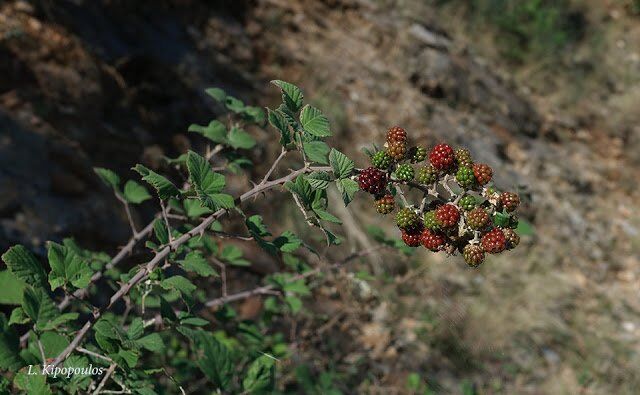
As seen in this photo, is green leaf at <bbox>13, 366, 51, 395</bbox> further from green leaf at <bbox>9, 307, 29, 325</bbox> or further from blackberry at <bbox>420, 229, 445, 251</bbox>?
blackberry at <bbox>420, 229, 445, 251</bbox>

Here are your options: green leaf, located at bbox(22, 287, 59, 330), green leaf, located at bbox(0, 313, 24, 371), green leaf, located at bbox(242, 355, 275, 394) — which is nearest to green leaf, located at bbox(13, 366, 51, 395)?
green leaf, located at bbox(0, 313, 24, 371)

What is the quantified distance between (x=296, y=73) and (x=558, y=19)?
436 centimetres

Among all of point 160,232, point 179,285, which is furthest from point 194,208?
point 179,285

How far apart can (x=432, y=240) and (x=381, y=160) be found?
0.21 meters

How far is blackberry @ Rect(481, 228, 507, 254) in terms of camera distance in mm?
1124

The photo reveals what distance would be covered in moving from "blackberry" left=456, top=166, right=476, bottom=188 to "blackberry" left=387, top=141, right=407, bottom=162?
0.13m

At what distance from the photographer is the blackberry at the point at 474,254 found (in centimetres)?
115

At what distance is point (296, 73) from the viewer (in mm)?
5367

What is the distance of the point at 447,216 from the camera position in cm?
114

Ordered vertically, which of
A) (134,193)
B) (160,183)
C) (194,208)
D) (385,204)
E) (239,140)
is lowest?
(134,193)

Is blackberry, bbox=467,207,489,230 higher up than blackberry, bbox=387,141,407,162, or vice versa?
blackberry, bbox=387,141,407,162

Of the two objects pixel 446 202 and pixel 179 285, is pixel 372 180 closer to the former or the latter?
pixel 446 202

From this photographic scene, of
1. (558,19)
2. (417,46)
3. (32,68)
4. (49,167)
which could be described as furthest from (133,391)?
(558,19)

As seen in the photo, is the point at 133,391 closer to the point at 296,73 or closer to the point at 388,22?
the point at 296,73
